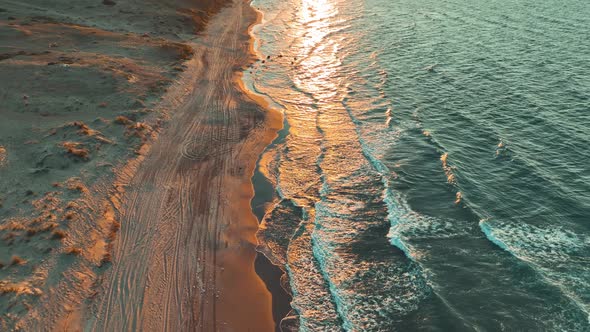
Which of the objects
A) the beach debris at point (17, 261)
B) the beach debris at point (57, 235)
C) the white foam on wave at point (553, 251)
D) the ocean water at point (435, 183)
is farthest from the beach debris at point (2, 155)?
the white foam on wave at point (553, 251)

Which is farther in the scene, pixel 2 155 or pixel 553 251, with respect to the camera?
pixel 2 155

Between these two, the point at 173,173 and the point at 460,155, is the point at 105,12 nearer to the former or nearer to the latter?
the point at 173,173

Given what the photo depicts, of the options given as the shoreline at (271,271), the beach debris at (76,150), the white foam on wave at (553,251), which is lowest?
the shoreline at (271,271)

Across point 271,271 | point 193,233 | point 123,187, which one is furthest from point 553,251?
point 123,187

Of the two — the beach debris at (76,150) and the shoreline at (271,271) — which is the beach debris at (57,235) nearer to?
the beach debris at (76,150)

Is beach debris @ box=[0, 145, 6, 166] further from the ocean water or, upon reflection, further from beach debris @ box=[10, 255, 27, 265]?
the ocean water

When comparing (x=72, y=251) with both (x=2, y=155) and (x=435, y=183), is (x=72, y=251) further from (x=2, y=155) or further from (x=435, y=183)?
(x=435, y=183)
